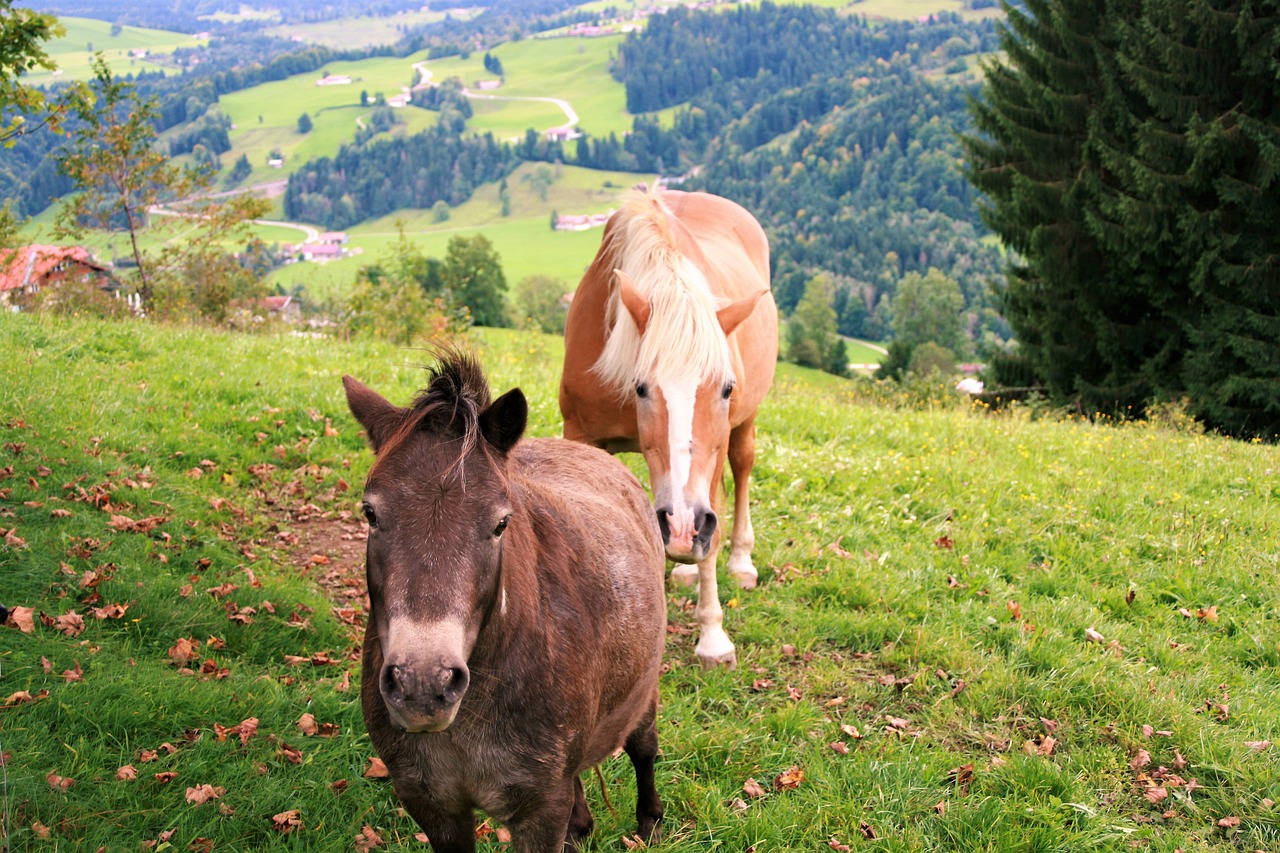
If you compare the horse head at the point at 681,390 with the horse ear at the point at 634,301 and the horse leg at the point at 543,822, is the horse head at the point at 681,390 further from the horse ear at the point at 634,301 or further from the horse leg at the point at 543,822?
the horse leg at the point at 543,822

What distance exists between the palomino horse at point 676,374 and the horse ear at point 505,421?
2.11 meters

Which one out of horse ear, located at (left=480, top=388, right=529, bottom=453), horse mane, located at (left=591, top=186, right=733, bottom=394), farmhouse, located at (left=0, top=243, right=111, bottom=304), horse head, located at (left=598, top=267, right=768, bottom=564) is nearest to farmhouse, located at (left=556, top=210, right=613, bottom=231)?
farmhouse, located at (left=0, top=243, right=111, bottom=304)

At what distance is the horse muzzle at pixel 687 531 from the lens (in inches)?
187

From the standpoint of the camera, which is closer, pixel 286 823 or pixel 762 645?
pixel 286 823

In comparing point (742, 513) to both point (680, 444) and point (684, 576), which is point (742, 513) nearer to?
point (684, 576)

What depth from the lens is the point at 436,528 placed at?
248 centimetres

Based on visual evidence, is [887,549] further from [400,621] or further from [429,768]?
[400,621]

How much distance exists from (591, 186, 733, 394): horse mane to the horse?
62.6 inches

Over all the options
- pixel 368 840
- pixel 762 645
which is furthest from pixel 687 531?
pixel 368 840

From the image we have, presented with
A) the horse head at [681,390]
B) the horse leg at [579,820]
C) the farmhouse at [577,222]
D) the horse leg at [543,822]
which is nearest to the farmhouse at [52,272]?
the horse head at [681,390]

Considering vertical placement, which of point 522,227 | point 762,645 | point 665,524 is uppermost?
point 665,524

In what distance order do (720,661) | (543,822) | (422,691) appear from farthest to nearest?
(720,661) → (543,822) → (422,691)

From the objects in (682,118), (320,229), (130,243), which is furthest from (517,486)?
(682,118)

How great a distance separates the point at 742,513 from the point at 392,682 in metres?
5.05
